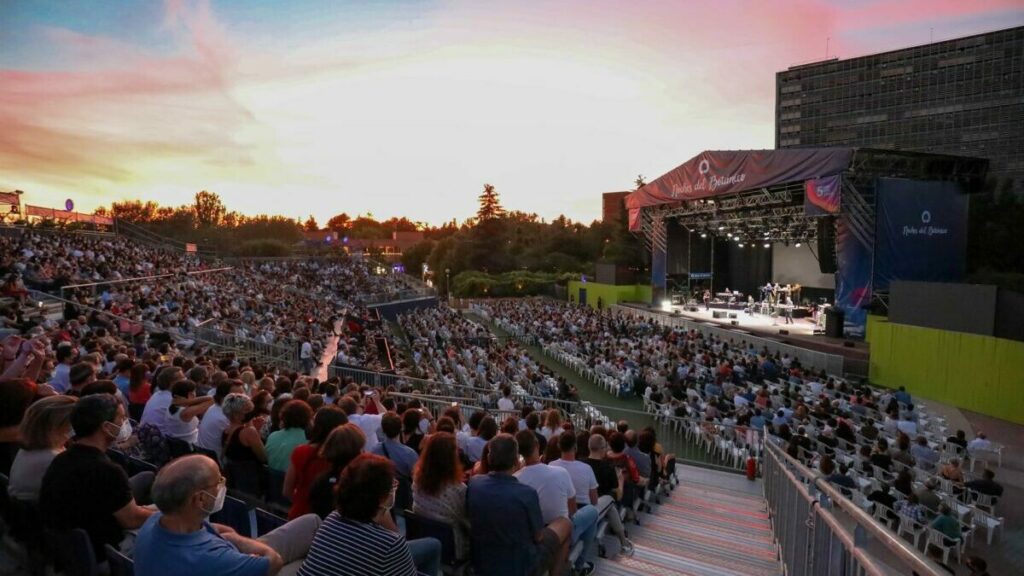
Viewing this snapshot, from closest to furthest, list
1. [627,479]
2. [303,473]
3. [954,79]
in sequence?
1. [303,473]
2. [627,479]
3. [954,79]

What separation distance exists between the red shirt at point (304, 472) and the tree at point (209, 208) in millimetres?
86120

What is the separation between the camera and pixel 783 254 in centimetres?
3247

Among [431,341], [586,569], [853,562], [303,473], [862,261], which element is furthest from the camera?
[431,341]

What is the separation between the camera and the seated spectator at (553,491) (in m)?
3.54

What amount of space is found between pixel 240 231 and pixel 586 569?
8043cm

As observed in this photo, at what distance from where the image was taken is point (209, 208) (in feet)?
266

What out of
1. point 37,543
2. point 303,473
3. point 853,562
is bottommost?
point 37,543

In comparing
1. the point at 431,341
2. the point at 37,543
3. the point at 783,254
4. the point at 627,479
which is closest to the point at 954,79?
the point at 783,254

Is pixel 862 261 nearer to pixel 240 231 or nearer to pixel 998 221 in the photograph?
pixel 998 221

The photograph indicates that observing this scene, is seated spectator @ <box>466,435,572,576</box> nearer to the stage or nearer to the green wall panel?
the green wall panel

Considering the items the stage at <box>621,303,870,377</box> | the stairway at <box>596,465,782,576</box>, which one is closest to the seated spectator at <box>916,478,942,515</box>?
the stairway at <box>596,465,782,576</box>

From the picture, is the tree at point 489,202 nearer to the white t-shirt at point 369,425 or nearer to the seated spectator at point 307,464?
the white t-shirt at point 369,425

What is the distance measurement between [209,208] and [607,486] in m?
89.9

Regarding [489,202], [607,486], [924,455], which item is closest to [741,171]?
[924,455]
